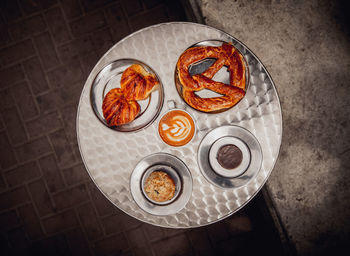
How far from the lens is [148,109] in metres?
1.84

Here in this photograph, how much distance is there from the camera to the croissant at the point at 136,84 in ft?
5.61

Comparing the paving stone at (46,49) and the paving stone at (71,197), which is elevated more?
the paving stone at (46,49)

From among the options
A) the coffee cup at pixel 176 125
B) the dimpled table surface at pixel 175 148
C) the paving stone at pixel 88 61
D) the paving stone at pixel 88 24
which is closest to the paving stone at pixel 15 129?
the paving stone at pixel 88 61

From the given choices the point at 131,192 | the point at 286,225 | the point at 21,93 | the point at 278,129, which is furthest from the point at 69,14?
the point at 286,225

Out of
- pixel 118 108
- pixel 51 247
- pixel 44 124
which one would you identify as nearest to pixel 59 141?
pixel 44 124

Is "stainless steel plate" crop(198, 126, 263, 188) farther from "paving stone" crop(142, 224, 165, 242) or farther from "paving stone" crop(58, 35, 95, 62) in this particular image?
"paving stone" crop(58, 35, 95, 62)

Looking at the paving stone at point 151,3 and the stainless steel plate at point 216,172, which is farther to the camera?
the paving stone at point 151,3

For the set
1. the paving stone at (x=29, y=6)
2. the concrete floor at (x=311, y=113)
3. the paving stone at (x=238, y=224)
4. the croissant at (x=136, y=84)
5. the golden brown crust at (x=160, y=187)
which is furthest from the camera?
the paving stone at (x=29, y=6)

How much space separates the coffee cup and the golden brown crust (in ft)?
0.93

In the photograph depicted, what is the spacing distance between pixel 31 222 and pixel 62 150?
1021 mm

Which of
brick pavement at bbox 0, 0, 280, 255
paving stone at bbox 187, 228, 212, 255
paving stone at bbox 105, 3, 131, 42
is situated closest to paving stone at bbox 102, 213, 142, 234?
brick pavement at bbox 0, 0, 280, 255

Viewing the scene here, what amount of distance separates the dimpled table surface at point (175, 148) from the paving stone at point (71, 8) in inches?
61.8

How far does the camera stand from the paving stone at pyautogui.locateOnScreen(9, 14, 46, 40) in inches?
117

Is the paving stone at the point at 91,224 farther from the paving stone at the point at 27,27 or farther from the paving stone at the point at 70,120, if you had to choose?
the paving stone at the point at 27,27
